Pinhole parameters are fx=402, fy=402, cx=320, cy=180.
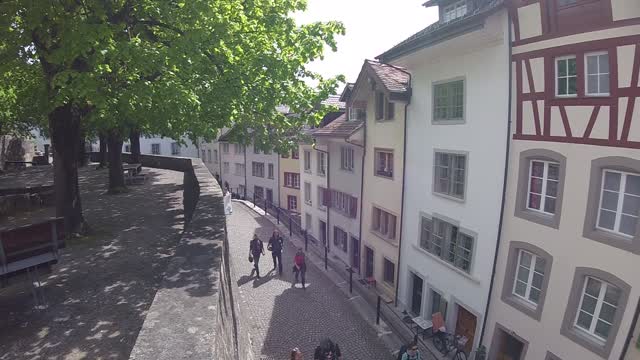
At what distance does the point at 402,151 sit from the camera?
18.0 meters

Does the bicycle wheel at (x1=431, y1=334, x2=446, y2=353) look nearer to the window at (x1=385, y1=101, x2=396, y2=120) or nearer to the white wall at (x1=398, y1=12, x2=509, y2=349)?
the white wall at (x1=398, y1=12, x2=509, y2=349)

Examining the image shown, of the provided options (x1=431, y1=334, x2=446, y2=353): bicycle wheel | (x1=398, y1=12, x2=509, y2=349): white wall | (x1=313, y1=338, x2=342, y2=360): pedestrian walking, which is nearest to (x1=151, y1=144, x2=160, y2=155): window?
(x1=398, y1=12, x2=509, y2=349): white wall

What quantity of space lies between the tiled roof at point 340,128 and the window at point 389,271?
715cm

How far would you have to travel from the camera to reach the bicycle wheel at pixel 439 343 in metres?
14.6

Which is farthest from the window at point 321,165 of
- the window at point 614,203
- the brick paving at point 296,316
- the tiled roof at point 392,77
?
the window at point 614,203

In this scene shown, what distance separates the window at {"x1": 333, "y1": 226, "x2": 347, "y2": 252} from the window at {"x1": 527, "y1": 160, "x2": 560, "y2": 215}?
15.1 metres

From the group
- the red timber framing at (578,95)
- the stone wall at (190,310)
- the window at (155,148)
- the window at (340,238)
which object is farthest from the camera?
the window at (155,148)

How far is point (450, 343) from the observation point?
14.6 metres

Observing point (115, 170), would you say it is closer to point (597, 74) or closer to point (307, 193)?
point (307, 193)

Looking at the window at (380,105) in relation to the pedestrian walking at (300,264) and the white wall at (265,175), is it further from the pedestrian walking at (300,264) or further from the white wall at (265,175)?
the white wall at (265,175)

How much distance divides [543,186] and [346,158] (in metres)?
14.4

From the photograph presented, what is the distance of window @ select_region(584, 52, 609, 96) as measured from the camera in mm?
9453

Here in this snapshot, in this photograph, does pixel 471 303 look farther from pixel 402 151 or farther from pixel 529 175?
pixel 402 151

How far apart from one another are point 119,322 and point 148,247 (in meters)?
4.11
